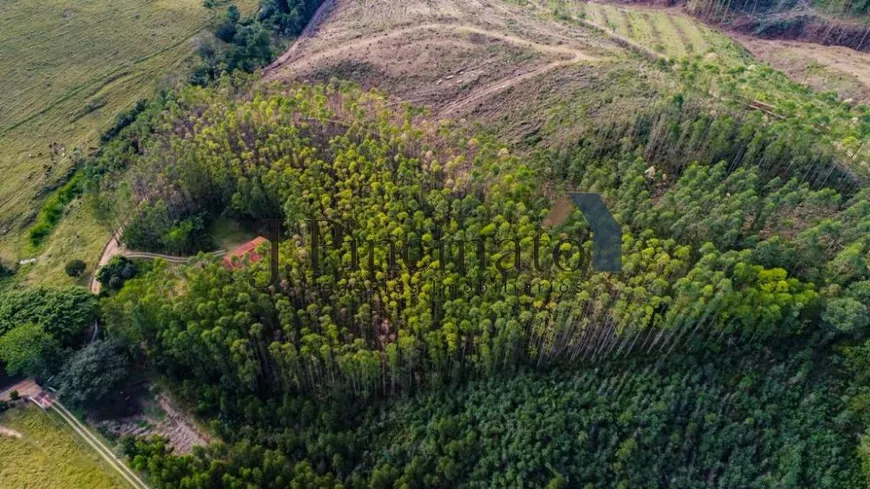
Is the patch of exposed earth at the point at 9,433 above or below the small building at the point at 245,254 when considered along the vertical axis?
below

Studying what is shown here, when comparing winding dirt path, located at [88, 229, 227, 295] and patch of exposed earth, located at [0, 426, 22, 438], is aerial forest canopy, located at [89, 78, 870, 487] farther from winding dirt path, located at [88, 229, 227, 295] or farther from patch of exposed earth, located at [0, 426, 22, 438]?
patch of exposed earth, located at [0, 426, 22, 438]

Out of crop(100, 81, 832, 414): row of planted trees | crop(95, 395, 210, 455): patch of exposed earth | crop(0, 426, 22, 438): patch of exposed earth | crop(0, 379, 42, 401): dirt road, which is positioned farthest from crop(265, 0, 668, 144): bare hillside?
crop(0, 426, 22, 438): patch of exposed earth

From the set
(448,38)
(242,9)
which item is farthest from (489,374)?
(242,9)

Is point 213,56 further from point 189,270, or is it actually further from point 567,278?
point 567,278

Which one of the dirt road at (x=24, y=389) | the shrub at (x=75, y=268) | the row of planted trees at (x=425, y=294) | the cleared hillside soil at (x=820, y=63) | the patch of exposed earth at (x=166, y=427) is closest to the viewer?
the row of planted trees at (x=425, y=294)

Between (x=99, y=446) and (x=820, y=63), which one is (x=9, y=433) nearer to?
(x=99, y=446)

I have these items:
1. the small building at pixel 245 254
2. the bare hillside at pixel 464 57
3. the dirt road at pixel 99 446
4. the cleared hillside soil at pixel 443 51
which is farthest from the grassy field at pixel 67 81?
the bare hillside at pixel 464 57

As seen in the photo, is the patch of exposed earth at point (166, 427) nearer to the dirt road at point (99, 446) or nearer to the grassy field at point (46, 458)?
the dirt road at point (99, 446)

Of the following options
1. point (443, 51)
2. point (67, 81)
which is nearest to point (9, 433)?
point (67, 81)
